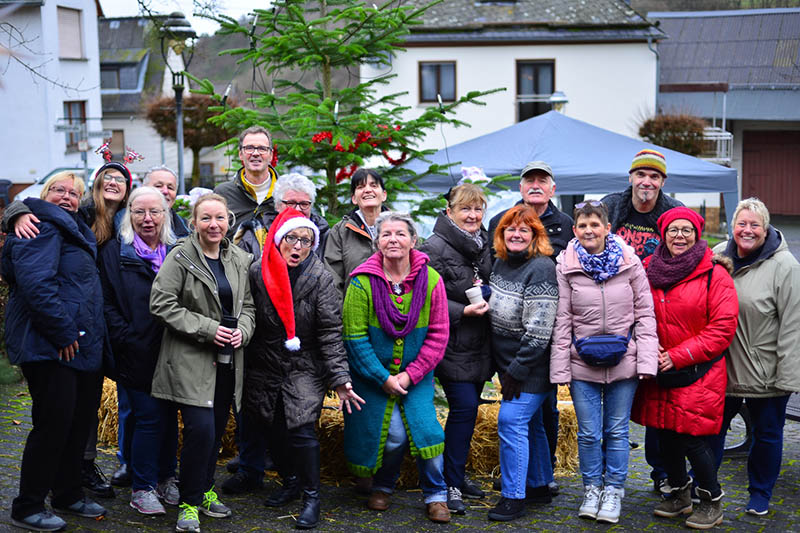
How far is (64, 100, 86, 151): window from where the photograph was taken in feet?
113

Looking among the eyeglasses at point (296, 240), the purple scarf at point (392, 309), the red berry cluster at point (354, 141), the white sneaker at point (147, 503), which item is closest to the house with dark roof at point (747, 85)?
the red berry cluster at point (354, 141)

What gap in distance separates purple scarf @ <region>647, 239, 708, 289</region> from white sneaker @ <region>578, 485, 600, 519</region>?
1306mm

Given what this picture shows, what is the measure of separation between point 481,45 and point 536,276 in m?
24.3

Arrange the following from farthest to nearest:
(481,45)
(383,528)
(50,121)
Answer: (50,121) → (481,45) → (383,528)

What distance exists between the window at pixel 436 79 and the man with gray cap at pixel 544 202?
22940mm

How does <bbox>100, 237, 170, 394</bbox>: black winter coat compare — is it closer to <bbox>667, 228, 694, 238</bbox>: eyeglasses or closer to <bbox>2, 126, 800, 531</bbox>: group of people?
<bbox>2, 126, 800, 531</bbox>: group of people

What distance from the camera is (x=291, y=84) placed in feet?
25.7

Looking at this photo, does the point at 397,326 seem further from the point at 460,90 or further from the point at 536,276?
the point at 460,90

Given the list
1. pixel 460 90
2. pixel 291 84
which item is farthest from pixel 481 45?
pixel 291 84

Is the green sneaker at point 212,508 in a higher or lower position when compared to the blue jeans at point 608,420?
lower

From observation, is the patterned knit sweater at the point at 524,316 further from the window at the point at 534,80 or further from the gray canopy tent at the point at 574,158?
the window at the point at 534,80

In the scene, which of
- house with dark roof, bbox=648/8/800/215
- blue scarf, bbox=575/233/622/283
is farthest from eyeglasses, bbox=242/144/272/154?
house with dark roof, bbox=648/8/800/215

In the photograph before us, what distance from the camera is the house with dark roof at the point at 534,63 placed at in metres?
28.1

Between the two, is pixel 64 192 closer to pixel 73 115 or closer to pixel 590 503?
pixel 590 503
